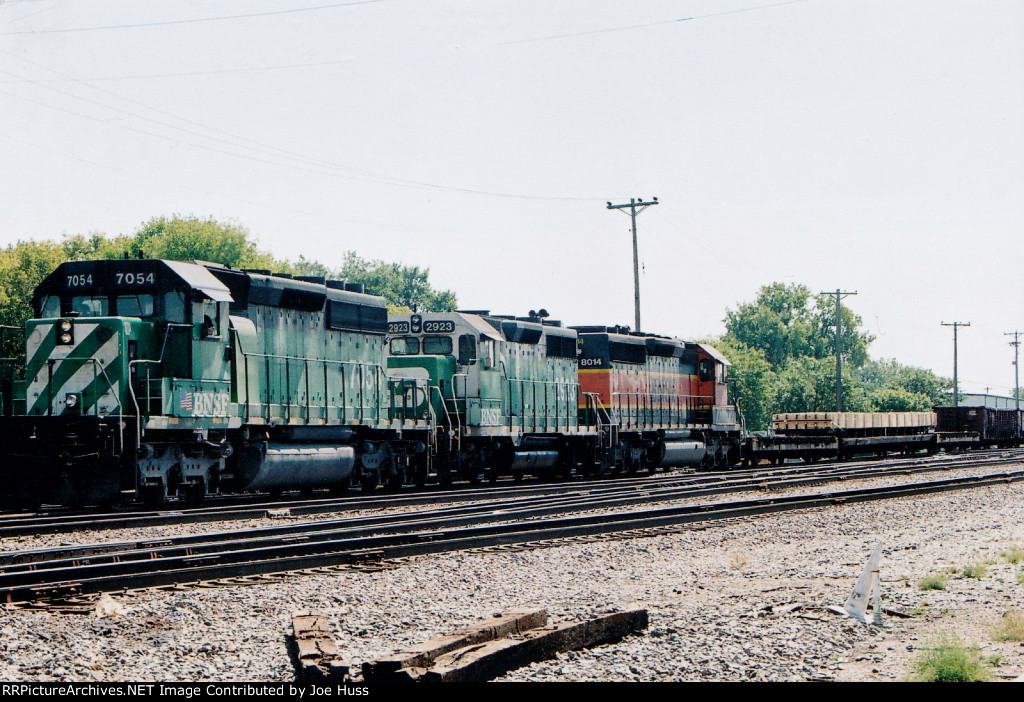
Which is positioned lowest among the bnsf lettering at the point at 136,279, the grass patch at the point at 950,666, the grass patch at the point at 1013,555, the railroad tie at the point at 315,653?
the grass patch at the point at 1013,555

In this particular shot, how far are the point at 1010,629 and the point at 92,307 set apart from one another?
1266cm

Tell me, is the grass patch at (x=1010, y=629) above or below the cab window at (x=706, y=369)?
below

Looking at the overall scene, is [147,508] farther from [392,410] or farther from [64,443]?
[392,410]

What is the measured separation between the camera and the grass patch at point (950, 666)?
5.79 metres

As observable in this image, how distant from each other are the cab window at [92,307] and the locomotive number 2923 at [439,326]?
7953 mm

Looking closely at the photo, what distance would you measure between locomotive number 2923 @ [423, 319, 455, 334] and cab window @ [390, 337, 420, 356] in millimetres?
313

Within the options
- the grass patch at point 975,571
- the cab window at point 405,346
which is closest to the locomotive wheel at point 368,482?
the cab window at point 405,346

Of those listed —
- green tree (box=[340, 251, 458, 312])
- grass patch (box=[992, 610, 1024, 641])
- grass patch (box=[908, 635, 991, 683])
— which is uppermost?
green tree (box=[340, 251, 458, 312])

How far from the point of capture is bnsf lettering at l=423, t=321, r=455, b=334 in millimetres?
22641

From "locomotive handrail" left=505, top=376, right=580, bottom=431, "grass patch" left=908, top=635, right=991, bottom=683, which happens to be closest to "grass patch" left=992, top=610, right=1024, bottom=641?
"grass patch" left=908, top=635, right=991, bottom=683

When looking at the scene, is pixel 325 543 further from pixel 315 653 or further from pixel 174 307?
pixel 174 307

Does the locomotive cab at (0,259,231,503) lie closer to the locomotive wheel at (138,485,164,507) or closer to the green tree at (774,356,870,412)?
the locomotive wheel at (138,485,164,507)

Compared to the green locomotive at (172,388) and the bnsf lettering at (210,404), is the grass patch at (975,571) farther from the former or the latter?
the bnsf lettering at (210,404)

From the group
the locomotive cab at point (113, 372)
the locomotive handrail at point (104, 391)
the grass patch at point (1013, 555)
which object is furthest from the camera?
the locomotive cab at point (113, 372)
